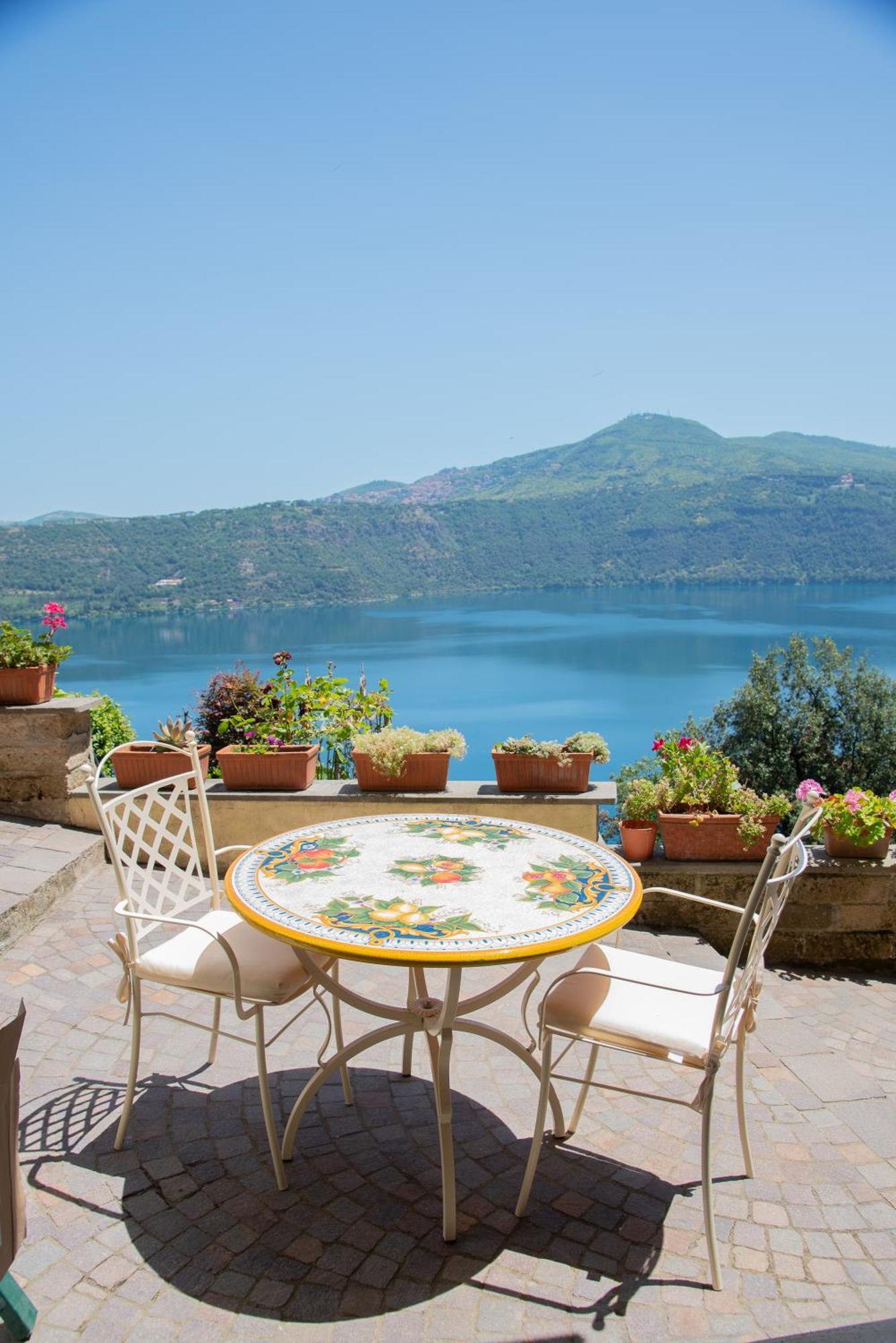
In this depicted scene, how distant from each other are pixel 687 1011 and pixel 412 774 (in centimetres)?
247

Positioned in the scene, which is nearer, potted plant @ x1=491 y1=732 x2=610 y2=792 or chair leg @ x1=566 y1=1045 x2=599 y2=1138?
chair leg @ x1=566 y1=1045 x2=599 y2=1138

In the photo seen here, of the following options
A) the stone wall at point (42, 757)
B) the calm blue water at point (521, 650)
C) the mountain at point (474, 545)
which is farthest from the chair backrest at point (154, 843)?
the calm blue water at point (521, 650)

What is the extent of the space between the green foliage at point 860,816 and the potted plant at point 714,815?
0.21 meters

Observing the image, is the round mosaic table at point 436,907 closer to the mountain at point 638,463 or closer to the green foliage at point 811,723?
the green foliage at point 811,723

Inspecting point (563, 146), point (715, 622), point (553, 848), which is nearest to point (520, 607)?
point (715, 622)

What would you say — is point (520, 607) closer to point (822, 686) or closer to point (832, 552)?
point (832, 552)

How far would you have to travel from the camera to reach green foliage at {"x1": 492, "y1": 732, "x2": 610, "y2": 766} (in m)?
4.25

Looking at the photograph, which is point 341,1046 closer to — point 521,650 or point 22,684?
point 22,684

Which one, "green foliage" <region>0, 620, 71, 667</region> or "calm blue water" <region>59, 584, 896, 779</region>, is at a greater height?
"green foliage" <region>0, 620, 71, 667</region>

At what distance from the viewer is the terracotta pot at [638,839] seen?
13.3ft

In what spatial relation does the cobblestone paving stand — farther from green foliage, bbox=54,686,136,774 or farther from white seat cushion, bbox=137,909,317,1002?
green foliage, bbox=54,686,136,774

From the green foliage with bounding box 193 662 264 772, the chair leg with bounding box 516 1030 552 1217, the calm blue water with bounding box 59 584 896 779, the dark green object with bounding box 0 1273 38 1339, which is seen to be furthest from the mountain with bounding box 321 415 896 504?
the dark green object with bounding box 0 1273 38 1339

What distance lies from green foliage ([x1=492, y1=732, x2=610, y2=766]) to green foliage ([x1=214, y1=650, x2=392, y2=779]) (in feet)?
2.74

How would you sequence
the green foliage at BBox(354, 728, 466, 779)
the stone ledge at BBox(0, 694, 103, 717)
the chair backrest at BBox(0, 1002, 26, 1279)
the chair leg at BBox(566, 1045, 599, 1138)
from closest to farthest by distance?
the chair backrest at BBox(0, 1002, 26, 1279) < the chair leg at BBox(566, 1045, 599, 1138) < the green foliage at BBox(354, 728, 466, 779) < the stone ledge at BBox(0, 694, 103, 717)
